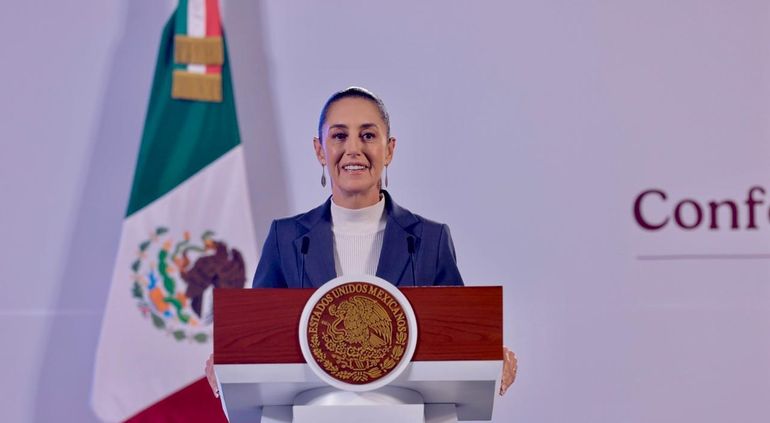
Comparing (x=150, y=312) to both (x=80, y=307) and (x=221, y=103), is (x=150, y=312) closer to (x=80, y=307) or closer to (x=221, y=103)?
(x=80, y=307)

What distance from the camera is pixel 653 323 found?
4.07m

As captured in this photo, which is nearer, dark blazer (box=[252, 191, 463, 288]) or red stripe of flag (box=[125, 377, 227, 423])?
dark blazer (box=[252, 191, 463, 288])

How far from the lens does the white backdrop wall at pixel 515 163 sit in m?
4.07

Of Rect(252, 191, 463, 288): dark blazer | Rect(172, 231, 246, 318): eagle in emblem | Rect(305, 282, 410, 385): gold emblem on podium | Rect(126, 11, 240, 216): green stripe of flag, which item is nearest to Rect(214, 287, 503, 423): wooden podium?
Rect(305, 282, 410, 385): gold emblem on podium

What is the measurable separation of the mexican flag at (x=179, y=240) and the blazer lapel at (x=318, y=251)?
4.96 ft

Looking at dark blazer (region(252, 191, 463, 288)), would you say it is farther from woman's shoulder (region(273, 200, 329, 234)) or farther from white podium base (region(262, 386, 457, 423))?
white podium base (region(262, 386, 457, 423))

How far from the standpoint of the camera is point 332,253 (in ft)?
8.29

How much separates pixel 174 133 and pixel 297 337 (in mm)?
2364

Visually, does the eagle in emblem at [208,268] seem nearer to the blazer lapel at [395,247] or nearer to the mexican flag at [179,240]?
the mexican flag at [179,240]

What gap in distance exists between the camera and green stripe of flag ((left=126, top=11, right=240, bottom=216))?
408cm

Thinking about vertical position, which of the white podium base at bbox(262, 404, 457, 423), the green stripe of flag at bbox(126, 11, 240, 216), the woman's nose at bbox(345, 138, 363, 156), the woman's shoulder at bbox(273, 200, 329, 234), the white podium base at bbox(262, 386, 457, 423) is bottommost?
the white podium base at bbox(262, 404, 457, 423)

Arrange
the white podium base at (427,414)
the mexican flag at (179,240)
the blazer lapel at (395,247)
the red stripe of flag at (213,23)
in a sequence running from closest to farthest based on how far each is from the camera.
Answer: the white podium base at (427,414), the blazer lapel at (395,247), the mexican flag at (179,240), the red stripe of flag at (213,23)

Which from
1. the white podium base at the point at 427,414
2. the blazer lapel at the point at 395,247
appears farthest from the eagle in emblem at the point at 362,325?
the blazer lapel at the point at 395,247

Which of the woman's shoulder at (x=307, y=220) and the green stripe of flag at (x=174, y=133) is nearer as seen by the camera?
the woman's shoulder at (x=307, y=220)
